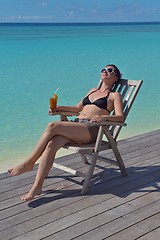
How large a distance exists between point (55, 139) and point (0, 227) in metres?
0.86

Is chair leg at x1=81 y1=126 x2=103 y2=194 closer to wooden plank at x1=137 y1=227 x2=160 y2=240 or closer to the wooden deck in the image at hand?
the wooden deck

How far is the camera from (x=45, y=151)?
3.27 metres

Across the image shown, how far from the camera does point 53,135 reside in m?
3.35

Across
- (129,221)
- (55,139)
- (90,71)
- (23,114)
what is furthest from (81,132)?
(90,71)

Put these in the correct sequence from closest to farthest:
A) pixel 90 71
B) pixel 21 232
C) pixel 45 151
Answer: pixel 21 232, pixel 45 151, pixel 90 71

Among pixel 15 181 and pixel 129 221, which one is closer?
pixel 129 221

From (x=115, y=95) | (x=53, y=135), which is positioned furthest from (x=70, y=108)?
(x=53, y=135)

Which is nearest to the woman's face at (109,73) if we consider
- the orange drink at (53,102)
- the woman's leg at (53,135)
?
the orange drink at (53,102)

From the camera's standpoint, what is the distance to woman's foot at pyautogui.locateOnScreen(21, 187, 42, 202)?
3131 mm

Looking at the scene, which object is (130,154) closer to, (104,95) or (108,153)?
(108,153)

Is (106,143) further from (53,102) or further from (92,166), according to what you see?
(53,102)

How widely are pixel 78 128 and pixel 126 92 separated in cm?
74

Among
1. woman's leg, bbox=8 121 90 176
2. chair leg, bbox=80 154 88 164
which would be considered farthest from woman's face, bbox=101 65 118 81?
chair leg, bbox=80 154 88 164

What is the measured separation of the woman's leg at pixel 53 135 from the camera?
3.33 meters
